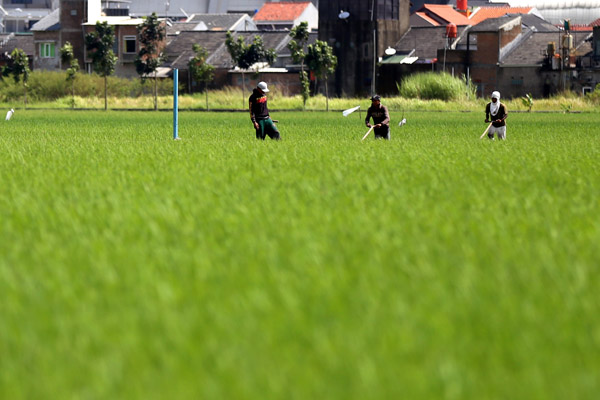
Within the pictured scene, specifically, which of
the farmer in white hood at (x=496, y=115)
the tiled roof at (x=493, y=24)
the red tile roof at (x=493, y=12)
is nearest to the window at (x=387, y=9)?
the tiled roof at (x=493, y=24)

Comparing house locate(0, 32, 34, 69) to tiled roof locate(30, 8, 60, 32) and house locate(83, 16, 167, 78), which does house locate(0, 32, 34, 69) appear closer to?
tiled roof locate(30, 8, 60, 32)

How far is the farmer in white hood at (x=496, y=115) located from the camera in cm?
2500

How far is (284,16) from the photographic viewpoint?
109812 mm

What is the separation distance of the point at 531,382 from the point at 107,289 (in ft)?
9.51

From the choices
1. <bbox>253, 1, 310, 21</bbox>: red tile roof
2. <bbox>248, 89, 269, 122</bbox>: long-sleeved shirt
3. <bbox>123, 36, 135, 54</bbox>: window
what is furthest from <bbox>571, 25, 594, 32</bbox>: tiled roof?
<bbox>248, 89, 269, 122</bbox>: long-sleeved shirt

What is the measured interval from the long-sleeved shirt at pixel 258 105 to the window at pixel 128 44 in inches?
2869

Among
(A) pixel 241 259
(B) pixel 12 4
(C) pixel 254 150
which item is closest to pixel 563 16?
(B) pixel 12 4

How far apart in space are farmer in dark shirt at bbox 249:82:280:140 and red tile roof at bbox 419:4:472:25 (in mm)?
70674

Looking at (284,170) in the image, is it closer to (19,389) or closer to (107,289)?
(107,289)

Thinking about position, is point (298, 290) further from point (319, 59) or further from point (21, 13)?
point (21, 13)

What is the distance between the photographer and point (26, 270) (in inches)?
285

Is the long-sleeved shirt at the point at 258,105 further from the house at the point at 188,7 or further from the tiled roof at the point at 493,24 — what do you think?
the house at the point at 188,7

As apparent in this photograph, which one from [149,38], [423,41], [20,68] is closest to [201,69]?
[149,38]

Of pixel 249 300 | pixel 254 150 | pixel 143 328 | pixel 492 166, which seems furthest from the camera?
pixel 254 150
